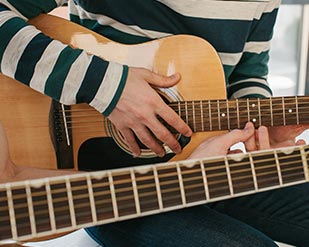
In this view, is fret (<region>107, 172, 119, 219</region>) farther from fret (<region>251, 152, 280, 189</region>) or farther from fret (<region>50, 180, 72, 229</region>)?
fret (<region>251, 152, 280, 189</region>)

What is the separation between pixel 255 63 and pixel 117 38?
1.09 feet

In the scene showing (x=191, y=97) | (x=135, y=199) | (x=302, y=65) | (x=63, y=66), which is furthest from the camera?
(x=302, y=65)

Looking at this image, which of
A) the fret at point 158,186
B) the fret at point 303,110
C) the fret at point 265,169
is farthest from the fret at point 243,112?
the fret at point 158,186

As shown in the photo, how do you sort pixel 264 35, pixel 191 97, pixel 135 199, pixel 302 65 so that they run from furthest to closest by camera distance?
pixel 302 65, pixel 264 35, pixel 191 97, pixel 135 199

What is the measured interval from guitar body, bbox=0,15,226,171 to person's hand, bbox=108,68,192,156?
3 centimetres

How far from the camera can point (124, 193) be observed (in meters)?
0.57

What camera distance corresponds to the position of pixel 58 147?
816 mm

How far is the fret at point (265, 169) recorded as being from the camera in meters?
0.63

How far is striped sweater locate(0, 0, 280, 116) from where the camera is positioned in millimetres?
732

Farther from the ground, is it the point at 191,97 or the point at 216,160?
the point at 191,97

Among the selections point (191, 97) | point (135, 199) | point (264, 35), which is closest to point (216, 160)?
point (135, 199)

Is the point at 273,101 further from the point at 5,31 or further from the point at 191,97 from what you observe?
the point at 5,31

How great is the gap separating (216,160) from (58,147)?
12.8 inches

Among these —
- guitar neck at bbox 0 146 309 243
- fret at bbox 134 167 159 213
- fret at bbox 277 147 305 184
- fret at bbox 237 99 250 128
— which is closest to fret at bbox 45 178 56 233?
guitar neck at bbox 0 146 309 243
